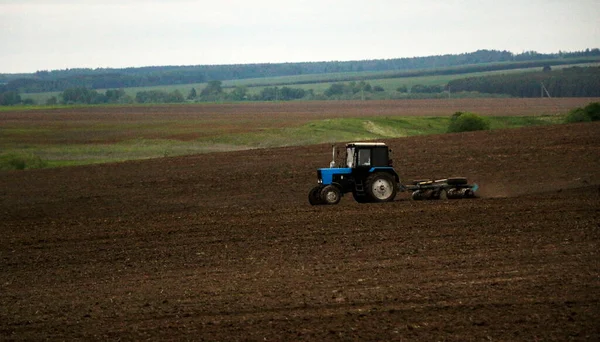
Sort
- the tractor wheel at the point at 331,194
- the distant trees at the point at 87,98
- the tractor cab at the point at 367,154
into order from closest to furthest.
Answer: the tractor cab at the point at 367,154
the tractor wheel at the point at 331,194
the distant trees at the point at 87,98

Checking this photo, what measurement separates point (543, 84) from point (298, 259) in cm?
11149

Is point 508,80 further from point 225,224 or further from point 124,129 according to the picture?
point 225,224

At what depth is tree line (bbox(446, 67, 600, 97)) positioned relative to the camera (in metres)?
120

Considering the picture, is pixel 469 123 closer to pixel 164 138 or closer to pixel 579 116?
pixel 579 116

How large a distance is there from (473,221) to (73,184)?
17.7 metres

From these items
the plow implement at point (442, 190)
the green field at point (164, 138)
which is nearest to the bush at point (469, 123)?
the green field at point (164, 138)

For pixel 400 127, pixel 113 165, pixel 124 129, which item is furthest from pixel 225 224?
pixel 124 129

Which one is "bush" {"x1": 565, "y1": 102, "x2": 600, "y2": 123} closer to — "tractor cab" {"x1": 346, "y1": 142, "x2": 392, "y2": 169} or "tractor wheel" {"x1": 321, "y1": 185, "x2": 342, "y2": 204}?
"tractor cab" {"x1": 346, "y1": 142, "x2": 392, "y2": 169}

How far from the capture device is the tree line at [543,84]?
12031 cm

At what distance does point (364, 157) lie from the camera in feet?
85.9

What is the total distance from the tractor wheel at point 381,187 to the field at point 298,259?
80 centimetres

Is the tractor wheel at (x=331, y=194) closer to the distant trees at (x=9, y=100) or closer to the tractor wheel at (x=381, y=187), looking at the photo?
the tractor wheel at (x=381, y=187)

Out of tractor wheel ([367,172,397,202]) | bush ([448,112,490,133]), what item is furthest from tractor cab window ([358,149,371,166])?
bush ([448,112,490,133])

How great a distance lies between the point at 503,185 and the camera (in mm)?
30609
